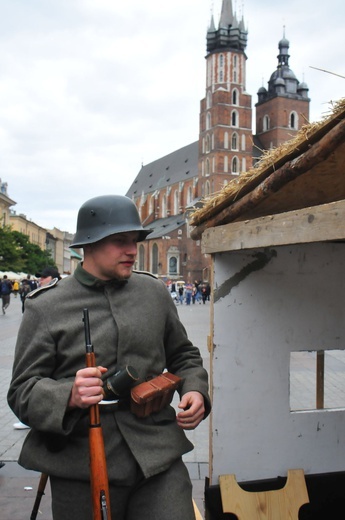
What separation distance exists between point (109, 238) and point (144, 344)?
412 millimetres

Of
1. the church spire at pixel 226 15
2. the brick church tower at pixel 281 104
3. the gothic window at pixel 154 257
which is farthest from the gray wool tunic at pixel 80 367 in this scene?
the church spire at pixel 226 15

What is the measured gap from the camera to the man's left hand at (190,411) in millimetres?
1946

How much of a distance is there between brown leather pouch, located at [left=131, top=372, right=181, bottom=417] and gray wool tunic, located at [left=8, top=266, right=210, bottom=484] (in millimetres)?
47

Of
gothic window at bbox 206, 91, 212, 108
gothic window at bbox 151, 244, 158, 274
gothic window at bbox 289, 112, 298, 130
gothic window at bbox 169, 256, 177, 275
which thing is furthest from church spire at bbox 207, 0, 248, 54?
gothic window at bbox 169, 256, 177, 275

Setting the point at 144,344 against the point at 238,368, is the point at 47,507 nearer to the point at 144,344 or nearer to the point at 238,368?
the point at 238,368

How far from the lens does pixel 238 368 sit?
2938 mm

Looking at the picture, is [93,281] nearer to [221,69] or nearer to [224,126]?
[224,126]

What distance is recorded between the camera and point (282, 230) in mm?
2299

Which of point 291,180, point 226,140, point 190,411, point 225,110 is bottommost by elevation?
point 190,411

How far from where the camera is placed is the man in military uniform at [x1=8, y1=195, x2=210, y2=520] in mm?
1854

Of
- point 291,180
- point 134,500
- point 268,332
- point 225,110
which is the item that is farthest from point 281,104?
point 134,500

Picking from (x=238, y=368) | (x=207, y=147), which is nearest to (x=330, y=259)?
(x=238, y=368)

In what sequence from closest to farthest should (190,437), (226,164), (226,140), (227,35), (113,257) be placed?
(113,257) → (190,437) → (226,164) → (226,140) → (227,35)

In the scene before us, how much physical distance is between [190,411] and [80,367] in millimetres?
413
